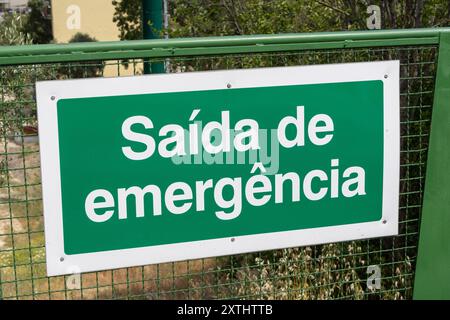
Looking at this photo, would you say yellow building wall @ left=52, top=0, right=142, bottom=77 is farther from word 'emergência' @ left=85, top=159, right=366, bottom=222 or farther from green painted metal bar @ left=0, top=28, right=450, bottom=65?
word 'emergência' @ left=85, top=159, right=366, bottom=222

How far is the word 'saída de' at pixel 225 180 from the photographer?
307cm

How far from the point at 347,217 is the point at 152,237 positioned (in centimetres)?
89

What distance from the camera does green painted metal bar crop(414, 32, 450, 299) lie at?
142 inches

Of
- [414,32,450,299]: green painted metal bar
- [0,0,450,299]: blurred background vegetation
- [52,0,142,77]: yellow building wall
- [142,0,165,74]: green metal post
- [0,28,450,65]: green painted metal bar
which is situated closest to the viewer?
[0,28,450,65]: green painted metal bar

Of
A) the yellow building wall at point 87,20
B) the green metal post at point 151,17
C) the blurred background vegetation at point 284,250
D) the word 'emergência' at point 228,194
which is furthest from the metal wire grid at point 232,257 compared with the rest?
the yellow building wall at point 87,20

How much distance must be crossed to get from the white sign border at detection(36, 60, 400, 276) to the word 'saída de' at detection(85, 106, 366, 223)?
Result: 0.43ft

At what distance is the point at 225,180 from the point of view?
321 centimetres

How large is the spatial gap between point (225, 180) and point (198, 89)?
392 mm

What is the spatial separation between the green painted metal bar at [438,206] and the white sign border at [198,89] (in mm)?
216

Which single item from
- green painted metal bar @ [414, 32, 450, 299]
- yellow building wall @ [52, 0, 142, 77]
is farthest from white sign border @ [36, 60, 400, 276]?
yellow building wall @ [52, 0, 142, 77]

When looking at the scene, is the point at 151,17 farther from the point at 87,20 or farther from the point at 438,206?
the point at 87,20

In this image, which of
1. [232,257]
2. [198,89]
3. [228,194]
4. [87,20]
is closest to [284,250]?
[232,257]

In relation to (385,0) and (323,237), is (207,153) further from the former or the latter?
(385,0)
